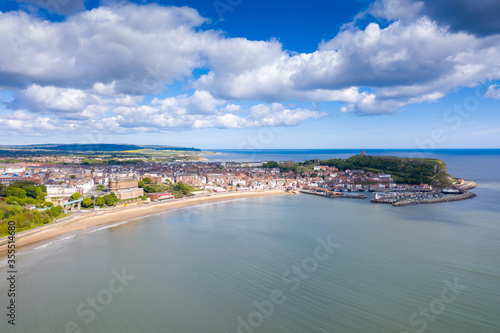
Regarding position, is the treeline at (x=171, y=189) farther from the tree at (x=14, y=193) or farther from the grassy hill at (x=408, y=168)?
the grassy hill at (x=408, y=168)

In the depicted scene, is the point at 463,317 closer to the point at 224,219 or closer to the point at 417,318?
the point at 417,318

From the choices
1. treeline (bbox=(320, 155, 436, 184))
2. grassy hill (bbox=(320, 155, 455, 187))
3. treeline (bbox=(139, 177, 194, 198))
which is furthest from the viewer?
treeline (bbox=(320, 155, 436, 184))

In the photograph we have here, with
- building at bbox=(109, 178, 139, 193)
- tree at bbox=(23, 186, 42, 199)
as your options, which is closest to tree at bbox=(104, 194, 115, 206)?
building at bbox=(109, 178, 139, 193)

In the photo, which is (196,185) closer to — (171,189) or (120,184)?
(171,189)

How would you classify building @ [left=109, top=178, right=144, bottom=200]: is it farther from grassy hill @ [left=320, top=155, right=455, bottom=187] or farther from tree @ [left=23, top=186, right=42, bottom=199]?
grassy hill @ [left=320, top=155, right=455, bottom=187]

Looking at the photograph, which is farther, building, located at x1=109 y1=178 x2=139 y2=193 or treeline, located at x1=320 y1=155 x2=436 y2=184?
treeline, located at x1=320 y1=155 x2=436 y2=184

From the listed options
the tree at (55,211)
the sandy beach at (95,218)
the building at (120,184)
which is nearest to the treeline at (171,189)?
the building at (120,184)
